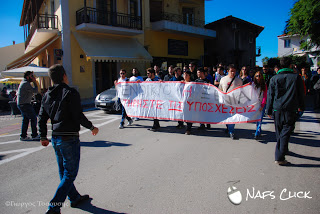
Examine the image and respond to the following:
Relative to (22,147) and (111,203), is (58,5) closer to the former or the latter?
(22,147)

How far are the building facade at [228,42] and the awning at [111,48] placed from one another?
11.6 meters

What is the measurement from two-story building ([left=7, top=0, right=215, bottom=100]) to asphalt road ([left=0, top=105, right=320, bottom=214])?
11.0 metres

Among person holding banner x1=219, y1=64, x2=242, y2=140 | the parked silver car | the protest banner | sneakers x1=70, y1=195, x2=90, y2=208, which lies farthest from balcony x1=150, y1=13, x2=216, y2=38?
sneakers x1=70, y1=195, x2=90, y2=208

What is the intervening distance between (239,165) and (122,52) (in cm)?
1486

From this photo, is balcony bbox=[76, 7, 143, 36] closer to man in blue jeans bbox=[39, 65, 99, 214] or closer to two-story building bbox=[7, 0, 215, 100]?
two-story building bbox=[7, 0, 215, 100]

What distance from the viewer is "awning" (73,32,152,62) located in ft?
53.3

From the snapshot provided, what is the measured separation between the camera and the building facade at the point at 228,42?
90.6ft

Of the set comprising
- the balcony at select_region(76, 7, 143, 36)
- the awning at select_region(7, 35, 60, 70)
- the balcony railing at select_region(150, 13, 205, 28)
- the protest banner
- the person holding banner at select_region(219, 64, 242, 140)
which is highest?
the balcony railing at select_region(150, 13, 205, 28)

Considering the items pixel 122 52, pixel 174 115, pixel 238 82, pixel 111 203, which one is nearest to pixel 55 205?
pixel 111 203

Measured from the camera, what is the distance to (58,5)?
16828mm

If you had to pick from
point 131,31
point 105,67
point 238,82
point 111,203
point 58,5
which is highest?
point 58,5

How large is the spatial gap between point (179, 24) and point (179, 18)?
2324 mm

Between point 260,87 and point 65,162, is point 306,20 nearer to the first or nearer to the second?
point 260,87

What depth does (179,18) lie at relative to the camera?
75.9 feet
